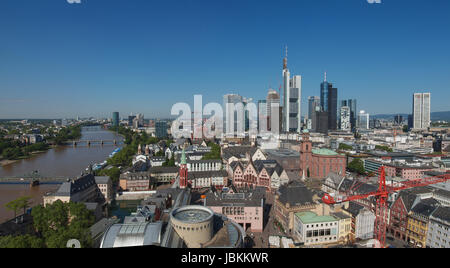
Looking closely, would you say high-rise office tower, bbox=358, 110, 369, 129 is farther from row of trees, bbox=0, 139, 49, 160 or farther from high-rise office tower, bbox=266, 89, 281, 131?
row of trees, bbox=0, 139, 49, 160

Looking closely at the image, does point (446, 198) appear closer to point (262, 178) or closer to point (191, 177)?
point (262, 178)

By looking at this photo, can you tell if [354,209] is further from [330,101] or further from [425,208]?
[330,101]

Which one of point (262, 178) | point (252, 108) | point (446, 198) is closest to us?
point (446, 198)

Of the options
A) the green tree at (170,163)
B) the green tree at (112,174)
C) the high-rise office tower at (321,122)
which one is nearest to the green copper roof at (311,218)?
the green tree at (112,174)

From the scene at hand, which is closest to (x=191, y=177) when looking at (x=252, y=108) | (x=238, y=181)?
(x=238, y=181)

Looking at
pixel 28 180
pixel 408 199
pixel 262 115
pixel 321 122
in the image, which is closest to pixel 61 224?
pixel 28 180

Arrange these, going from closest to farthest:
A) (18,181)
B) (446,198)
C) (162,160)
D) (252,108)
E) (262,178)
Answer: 1. (446,198)
2. (262,178)
3. (18,181)
4. (162,160)
5. (252,108)
